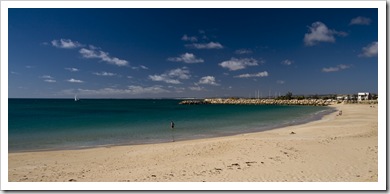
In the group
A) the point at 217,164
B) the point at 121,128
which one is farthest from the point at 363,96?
the point at 217,164

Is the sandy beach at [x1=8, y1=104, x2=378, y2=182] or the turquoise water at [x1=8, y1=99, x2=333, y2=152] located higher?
the sandy beach at [x1=8, y1=104, x2=378, y2=182]

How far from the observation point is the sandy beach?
5.27 meters

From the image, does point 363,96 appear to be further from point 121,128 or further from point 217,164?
point 217,164

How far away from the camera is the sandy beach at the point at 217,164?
5.27 meters

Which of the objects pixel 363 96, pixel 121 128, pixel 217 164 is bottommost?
pixel 121 128

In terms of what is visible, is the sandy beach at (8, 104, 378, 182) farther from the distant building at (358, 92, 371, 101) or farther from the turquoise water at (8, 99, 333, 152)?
the distant building at (358, 92, 371, 101)

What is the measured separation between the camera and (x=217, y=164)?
6336mm

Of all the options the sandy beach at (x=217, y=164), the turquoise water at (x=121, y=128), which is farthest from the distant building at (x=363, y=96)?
the sandy beach at (x=217, y=164)

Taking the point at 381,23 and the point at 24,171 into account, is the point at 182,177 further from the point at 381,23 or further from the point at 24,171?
the point at 381,23

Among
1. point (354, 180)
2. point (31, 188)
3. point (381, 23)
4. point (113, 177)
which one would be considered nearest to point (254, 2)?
point (381, 23)

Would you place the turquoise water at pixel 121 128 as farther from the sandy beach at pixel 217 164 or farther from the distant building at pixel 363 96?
the distant building at pixel 363 96

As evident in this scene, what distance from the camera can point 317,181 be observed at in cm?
489

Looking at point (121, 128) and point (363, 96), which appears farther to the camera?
point (363, 96)

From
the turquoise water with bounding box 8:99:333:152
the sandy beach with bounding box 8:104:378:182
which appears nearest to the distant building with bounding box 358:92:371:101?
the turquoise water with bounding box 8:99:333:152
